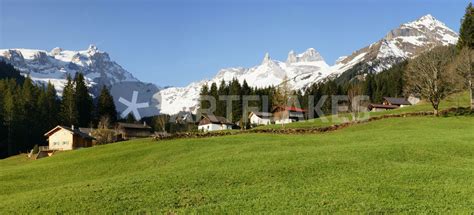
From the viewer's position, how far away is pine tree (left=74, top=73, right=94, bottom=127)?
5074 inches

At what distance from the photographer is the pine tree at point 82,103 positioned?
128875 millimetres

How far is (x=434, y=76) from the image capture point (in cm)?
7306

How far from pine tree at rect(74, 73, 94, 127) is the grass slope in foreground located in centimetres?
8674

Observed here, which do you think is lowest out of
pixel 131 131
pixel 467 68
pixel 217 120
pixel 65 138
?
pixel 65 138

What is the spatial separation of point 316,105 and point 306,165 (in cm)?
13205

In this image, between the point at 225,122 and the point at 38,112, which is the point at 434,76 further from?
the point at 38,112

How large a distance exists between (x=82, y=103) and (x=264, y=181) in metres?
113

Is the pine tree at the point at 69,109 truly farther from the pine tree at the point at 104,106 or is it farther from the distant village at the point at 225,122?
the pine tree at the point at 104,106

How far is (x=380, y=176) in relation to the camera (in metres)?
28.5

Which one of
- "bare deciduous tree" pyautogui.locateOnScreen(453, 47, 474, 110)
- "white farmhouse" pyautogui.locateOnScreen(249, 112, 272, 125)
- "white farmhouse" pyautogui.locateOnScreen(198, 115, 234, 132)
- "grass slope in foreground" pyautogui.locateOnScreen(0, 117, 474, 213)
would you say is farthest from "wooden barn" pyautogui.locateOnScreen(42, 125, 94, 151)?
"bare deciduous tree" pyautogui.locateOnScreen(453, 47, 474, 110)

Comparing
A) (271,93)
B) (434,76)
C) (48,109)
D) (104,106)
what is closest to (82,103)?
(104,106)

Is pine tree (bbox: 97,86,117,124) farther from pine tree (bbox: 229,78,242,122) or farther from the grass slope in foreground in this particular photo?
the grass slope in foreground

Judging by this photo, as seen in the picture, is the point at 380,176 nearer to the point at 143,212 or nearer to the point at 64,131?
the point at 143,212

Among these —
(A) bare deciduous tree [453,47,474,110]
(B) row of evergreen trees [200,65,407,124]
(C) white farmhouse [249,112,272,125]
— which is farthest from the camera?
(B) row of evergreen trees [200,65,407,124]
